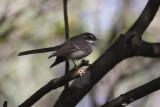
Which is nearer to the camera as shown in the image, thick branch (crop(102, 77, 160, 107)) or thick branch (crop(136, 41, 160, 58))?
thick branch (crop(102, 77, 160, 107))

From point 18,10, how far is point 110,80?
72.8 inches

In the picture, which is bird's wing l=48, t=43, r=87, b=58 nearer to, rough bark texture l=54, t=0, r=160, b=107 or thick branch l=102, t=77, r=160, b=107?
rough bark texture l=54, t=0, r=160, b=107

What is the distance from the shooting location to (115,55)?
11.3 feet

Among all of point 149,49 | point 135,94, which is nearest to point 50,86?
point 135,94

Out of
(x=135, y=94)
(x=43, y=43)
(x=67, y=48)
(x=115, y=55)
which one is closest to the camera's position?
(x=135, y=94)

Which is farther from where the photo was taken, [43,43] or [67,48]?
[43,43]

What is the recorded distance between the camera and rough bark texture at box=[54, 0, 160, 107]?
3222 mm

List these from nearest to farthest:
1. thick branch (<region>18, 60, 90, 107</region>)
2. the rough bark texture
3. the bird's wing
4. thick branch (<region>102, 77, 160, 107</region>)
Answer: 1. thick branch (<region>18, 60, 90, 107</region>)
2. thick branch (<region>102, 77, 160, 107</region>)
3. the rough bark texture
4. the bird's wing

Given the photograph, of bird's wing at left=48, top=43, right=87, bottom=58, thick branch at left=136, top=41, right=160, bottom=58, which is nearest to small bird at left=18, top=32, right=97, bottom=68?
bird's wing at left=48, top=43, right=87, bottom=58

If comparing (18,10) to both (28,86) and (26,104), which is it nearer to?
(28,86)

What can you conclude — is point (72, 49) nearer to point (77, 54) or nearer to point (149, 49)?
point (77, 54)

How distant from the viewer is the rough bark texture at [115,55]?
3222mm

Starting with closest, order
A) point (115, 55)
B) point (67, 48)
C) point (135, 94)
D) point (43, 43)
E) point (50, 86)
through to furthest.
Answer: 1. point (50, 86)
2. point (135, 94)
3. point (115, 55)
4. point (67, 48)
5. point (43, 43)

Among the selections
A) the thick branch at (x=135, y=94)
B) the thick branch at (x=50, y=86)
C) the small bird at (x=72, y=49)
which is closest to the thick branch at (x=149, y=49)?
the small bird at (x=72, y=49)
